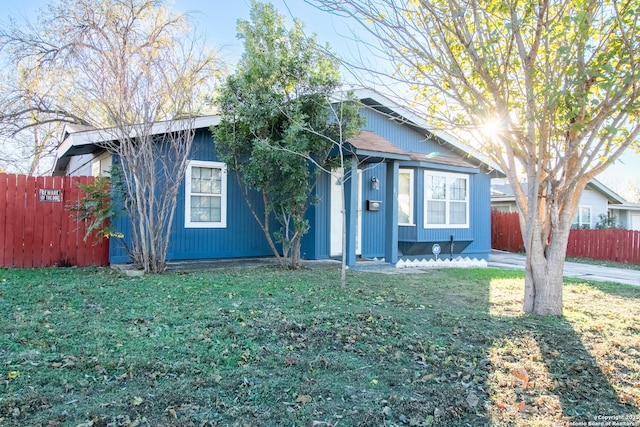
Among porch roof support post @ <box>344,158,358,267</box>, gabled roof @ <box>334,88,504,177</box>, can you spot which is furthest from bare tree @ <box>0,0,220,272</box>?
gabled roof @ <box>334,88,504,177</box>

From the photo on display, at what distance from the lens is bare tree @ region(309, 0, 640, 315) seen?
15.7 feet

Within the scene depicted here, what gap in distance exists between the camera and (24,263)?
830cm

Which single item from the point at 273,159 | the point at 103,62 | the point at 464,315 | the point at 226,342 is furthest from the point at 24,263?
the point at 464,315

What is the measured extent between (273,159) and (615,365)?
19.1 ft

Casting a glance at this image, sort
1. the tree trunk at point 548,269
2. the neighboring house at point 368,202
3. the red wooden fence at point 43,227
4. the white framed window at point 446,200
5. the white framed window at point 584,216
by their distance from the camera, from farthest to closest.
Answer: the white framed window at point 584,216 < the white framed window at point 446,200 < the neighboring house at point 368,202 < the red wooden fence at point 43,227 < the tree trunk at point 548,269

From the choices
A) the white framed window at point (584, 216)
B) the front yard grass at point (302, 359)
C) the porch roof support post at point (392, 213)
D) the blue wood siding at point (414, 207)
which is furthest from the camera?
the white framed window at point (584, 216)

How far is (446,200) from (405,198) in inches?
47.1

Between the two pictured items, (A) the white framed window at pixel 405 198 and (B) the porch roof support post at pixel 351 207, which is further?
(A) the white framed window at pixel 405 198

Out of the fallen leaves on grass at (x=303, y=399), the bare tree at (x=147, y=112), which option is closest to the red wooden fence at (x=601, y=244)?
the bare tree at (x=147, y=112)

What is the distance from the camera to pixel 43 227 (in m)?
8.48

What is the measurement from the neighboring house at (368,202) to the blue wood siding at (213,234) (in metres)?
0.02

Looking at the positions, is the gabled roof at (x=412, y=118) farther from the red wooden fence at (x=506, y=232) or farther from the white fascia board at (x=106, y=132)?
the red wooden fence at (x=506, y=232)

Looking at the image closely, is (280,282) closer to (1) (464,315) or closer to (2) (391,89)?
(1) (464,315)

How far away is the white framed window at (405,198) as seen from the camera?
428 inches
